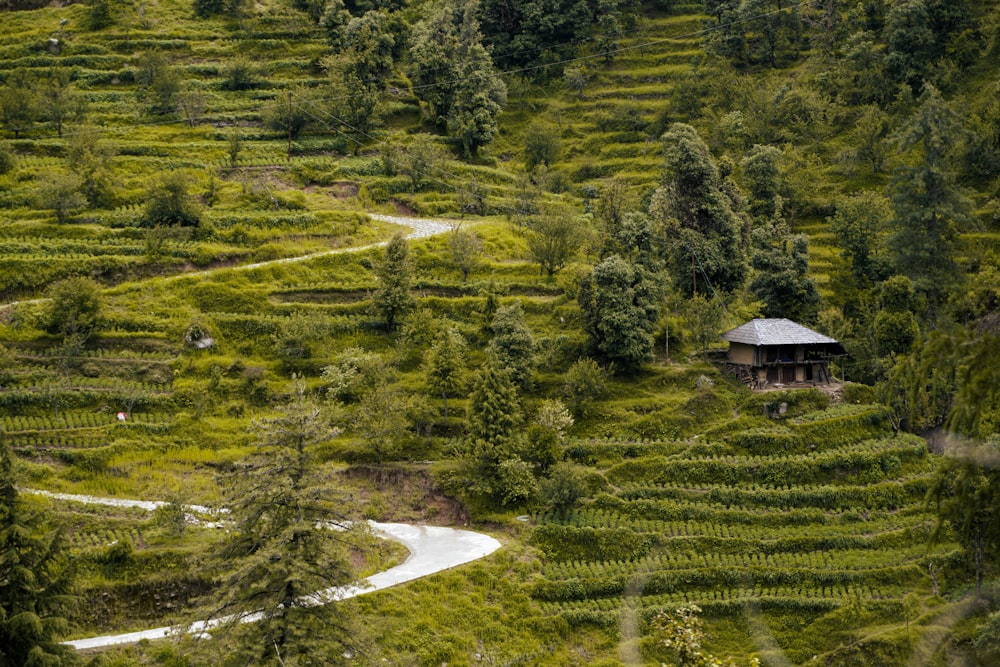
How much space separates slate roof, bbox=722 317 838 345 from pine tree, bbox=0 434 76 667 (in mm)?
35327

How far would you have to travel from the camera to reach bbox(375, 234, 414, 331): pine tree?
177 ft

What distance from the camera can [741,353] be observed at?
50.1 meters

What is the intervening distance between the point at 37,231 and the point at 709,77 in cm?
5808

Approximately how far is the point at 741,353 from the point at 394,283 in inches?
800

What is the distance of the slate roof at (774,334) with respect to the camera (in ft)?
159

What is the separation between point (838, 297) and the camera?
5956cm

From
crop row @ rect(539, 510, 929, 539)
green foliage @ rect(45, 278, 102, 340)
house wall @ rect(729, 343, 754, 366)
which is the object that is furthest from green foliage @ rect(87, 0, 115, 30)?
crop row @ rect(539, 510, 929, 539)

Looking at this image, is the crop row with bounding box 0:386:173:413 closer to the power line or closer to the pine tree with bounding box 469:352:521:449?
the pine tree with bounding box 469:352:521:449

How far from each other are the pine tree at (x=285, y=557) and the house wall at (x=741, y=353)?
2984 cm

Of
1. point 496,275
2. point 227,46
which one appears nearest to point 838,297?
point 496,275

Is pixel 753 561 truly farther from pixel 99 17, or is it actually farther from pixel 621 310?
pixel 99 17

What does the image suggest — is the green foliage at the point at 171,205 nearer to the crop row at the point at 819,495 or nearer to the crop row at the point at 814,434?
the crop row at the point at 819,495

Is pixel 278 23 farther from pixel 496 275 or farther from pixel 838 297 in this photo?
pixel 838 297

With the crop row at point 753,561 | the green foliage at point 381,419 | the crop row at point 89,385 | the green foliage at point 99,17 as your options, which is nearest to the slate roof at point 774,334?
the crop row at point 753,561
